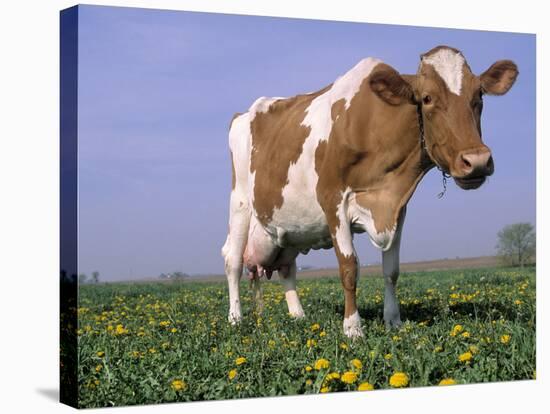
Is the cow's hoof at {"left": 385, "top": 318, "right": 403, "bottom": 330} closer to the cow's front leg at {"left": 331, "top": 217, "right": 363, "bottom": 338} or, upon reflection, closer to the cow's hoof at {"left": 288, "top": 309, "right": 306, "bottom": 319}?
the cow's front leg at {"left": 331, "top": 217, "right": 363, "bottom": 338}

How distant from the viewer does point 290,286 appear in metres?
10.1

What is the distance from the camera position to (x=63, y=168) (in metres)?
6.79

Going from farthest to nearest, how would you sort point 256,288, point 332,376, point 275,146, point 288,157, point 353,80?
point 256,288 → point 275,146 → point 288,157 → point 353,80 → point 332,376

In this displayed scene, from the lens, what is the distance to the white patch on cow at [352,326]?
8055 millimetres

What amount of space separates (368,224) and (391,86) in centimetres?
143

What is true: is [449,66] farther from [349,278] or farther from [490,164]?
[349,278]

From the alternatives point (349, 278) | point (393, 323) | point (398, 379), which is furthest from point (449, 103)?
point (398, 379)

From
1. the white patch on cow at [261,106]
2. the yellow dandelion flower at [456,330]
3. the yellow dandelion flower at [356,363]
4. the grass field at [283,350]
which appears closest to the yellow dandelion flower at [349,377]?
the grass field at [283,350]

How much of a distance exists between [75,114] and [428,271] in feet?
34.1

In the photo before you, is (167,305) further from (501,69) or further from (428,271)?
(428,271)

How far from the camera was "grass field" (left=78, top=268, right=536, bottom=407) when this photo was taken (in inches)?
263

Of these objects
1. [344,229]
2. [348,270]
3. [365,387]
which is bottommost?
[365,387]

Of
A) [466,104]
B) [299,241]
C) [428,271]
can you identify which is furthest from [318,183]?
[428,271]

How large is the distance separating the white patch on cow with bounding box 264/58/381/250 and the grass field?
966 millimetres
